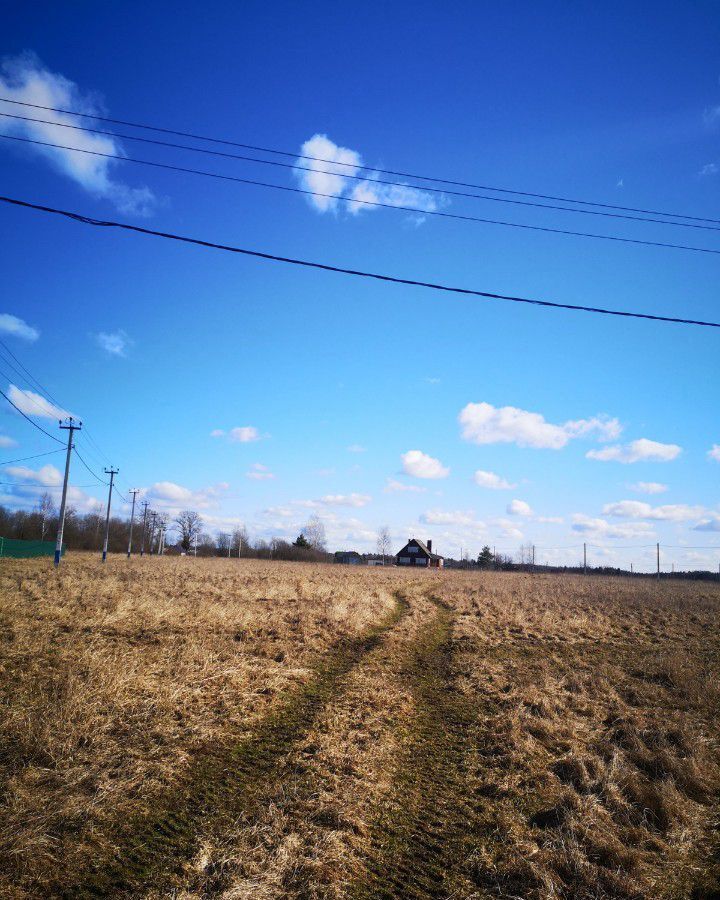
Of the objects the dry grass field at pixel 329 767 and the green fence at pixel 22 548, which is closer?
the dry grass field at pixel 329 767

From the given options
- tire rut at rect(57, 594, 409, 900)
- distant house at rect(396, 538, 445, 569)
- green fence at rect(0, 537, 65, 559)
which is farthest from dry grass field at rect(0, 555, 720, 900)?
distant house at rect(396, 538, 445, 569)

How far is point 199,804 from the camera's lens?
512cm

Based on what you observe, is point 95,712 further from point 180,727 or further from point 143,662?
point 143,662

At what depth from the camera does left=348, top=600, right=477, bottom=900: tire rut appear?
421 cm

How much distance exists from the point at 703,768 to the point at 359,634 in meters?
9.29

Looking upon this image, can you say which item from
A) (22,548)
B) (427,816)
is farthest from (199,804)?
(22,548)

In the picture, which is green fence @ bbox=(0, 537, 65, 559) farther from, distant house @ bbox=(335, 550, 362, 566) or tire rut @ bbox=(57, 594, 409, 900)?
distant house @ bbox=(335, 550, 362, 566)

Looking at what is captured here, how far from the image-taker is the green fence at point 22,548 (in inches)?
1821

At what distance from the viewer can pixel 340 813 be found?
194 inches

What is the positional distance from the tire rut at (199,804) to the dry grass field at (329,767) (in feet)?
0.08

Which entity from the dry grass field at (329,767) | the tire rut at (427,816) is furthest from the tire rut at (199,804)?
the tire rut at (427,816)

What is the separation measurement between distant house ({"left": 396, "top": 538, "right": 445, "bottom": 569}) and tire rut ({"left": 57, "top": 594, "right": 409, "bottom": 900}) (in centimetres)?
10431

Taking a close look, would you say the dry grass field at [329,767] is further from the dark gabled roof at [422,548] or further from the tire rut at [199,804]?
the dark gabled roof at [422,548]

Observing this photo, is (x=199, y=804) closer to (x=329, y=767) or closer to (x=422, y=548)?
(x=329, y=767)
